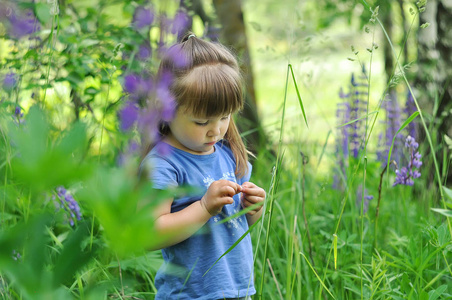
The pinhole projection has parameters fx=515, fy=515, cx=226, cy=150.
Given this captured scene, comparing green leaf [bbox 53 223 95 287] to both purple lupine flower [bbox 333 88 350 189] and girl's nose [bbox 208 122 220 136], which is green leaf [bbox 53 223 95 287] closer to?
girl's nose [bbox 208 122 220 136]

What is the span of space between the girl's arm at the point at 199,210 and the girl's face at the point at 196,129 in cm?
15

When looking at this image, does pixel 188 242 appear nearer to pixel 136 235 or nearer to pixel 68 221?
pixel 68 221

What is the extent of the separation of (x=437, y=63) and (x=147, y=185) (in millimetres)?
2599

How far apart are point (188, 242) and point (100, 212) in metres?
1.12

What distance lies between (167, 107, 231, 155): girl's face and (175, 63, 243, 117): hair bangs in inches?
0.7

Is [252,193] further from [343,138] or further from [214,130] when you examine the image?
[343,138]

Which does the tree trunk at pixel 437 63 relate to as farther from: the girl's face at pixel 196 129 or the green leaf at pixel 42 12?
the green leaf at pixel 42 12

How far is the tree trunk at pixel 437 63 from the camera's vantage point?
258 cm

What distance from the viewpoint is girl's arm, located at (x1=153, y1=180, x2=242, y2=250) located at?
1260 millimetres

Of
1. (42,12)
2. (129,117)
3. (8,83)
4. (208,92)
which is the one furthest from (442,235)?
(42,12)

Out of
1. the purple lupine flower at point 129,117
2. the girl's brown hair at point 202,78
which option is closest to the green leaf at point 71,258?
the purple lupine flower at point 129,117

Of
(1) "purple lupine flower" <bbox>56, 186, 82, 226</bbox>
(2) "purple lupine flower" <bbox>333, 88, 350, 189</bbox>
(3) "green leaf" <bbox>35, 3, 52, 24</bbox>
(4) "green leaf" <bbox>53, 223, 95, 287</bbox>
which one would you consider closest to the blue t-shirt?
(1) "purple lupine flower" <bbox>56, 186, 82, 226</bbox>

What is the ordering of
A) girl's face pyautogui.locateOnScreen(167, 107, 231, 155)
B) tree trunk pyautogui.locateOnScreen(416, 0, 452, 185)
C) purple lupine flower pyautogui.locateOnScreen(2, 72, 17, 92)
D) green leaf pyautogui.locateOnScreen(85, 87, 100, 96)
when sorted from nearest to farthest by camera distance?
girl's face pyautogui.locateOnScreen(167, 107, 231, 155) → purple lupine flower pyautogui.locateOnScreen(2, 72, 17, 92) → green leaf pyautogui.locateOnScreen(85, 87, 100, 96) → tree trunk pyautogui.locateOnScreen(416, 0, 452, 185)

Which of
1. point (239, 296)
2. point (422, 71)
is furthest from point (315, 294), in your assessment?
point (422, 71)
